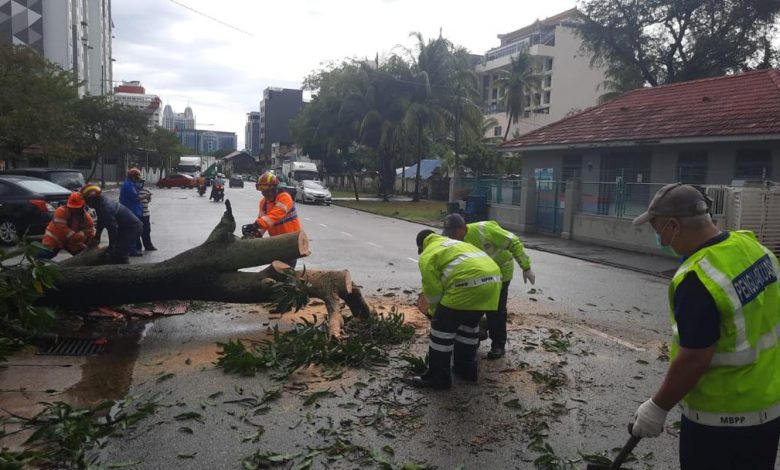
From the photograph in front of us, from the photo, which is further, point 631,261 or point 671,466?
point 631,261

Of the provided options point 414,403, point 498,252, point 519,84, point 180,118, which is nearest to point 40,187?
point 498,252

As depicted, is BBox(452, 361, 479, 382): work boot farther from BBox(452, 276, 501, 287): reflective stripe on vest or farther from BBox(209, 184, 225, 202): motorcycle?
BBox(209, 184, 225, 202): motorcycle

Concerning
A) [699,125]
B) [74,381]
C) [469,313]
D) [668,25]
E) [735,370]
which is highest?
[668,25]

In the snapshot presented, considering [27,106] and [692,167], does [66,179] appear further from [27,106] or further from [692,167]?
[692,167]

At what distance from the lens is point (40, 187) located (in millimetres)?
13953

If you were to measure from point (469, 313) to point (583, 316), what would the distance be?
13.0 feet

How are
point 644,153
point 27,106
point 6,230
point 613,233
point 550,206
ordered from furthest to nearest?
1. point 27,106
2. point 550,206
3. point 644,153
4. point 613,233
5. point 6,230

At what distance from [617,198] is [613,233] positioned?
1.02m

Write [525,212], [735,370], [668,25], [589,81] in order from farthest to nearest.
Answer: [589,81] → [668,25] → [525,212] → [735,370]

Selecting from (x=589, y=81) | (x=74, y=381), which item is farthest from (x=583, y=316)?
(x=589, y=81)

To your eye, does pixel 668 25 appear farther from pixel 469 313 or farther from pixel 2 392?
pixel 2 392

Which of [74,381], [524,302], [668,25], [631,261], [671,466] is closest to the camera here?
[671,466]

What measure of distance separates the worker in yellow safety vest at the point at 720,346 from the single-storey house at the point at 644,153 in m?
13.5

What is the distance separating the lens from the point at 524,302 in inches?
362
